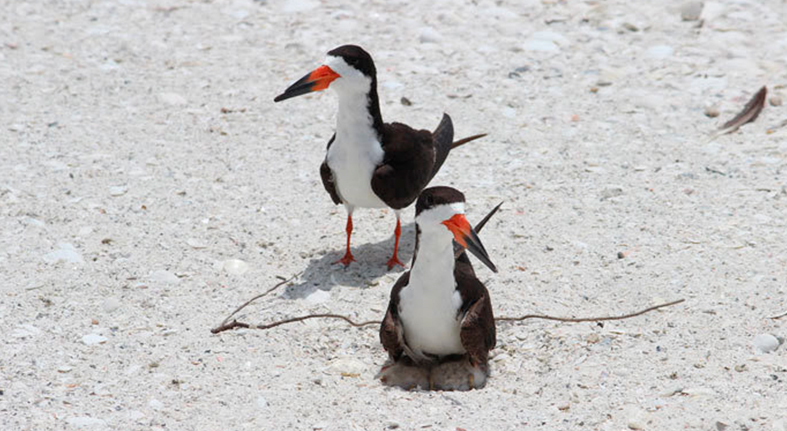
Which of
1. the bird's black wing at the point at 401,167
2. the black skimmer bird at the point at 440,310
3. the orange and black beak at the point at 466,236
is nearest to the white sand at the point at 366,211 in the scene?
the black skimmer bird at the point at 440,310

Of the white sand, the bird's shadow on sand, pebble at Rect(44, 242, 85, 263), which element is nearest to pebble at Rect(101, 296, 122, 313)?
the white sand

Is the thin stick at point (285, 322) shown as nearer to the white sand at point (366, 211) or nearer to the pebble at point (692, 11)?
the white sand at point (366, 211)

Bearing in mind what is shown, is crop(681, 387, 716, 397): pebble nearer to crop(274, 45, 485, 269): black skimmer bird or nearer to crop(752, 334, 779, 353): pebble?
crop(752, 334, 779, 353): pebble

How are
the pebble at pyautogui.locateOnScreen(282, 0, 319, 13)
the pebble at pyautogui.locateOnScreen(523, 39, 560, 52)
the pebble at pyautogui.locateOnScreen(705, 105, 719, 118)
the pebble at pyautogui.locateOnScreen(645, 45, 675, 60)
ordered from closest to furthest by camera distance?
the pebble at pyautogui.locateOnScreen(705, 105, 719, 118) < the pebble at pyautogui.locateOnScreen(645, 45, 675, 60) < the pebble at pyautogui.locateOnScreen(523, 39, 560, 52) < the pebble at pyautogui.locateOnScreen(282, 0, 319, 13)

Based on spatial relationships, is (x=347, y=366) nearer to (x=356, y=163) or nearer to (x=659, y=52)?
(x=356, y=163)

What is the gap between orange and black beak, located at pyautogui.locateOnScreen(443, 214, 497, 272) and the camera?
4227 millimetres

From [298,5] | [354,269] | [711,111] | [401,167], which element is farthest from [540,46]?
[354,269]

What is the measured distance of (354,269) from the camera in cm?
551

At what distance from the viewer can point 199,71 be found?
759cm

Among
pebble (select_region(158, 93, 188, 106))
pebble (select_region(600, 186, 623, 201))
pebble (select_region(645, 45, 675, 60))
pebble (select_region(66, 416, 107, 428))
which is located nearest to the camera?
pebble (select_region(66, 416, 107, 428))

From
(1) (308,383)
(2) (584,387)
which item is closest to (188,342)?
(1) (308,383)

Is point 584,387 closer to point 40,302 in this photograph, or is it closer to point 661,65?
point 40,302

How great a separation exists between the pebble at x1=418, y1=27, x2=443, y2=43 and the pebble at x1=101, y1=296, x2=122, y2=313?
3.96m

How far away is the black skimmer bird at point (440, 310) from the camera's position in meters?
4.28
